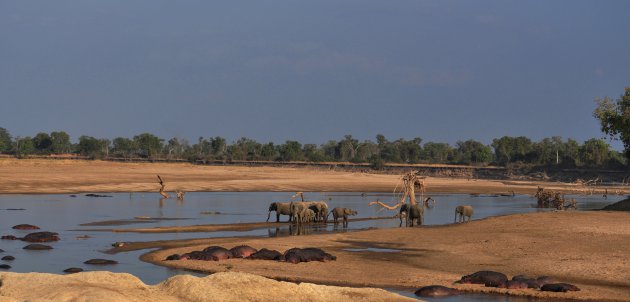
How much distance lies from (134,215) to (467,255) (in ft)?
80.7

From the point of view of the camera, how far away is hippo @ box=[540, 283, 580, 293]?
20688 millimetres

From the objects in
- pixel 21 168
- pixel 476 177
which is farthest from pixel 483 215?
pixel 476 177

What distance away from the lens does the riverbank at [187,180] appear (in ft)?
249

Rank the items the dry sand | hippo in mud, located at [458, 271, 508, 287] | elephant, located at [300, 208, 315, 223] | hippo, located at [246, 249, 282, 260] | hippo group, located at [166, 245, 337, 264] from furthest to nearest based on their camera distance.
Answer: elephant, located at [300, 208, 315, 223]
hippo, located at [246, 249, 282, 260]
hippo group, located at [166, 245, 337, 264]
hippo in mud, located at [458, 271, 508, 287]
the dry sand

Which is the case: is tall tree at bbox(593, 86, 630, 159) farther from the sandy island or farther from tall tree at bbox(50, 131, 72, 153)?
tall tree at bbox(50, 131, 72, 153)

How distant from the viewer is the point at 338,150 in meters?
176

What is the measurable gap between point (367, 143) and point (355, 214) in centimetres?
13336

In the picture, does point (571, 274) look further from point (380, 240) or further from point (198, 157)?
point (198, 157)

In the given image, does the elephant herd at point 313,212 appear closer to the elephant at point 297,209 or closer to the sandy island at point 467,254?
the elephant at point 297,209

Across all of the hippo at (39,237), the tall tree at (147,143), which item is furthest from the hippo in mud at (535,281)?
the tall tree at (147,143)

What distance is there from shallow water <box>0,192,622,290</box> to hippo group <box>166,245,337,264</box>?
1.52m

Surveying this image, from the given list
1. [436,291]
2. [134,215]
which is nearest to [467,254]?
[436,291]

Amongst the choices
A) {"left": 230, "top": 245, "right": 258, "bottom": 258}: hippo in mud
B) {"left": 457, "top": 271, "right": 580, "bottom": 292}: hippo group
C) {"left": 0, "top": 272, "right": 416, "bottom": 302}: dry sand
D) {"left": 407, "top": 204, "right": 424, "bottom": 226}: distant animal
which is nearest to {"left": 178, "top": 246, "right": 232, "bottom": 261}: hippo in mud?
{"left": 230, "top": 245, "right": 258, "bottom": 258}: hippo in mud

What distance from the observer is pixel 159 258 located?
27.5 meters
